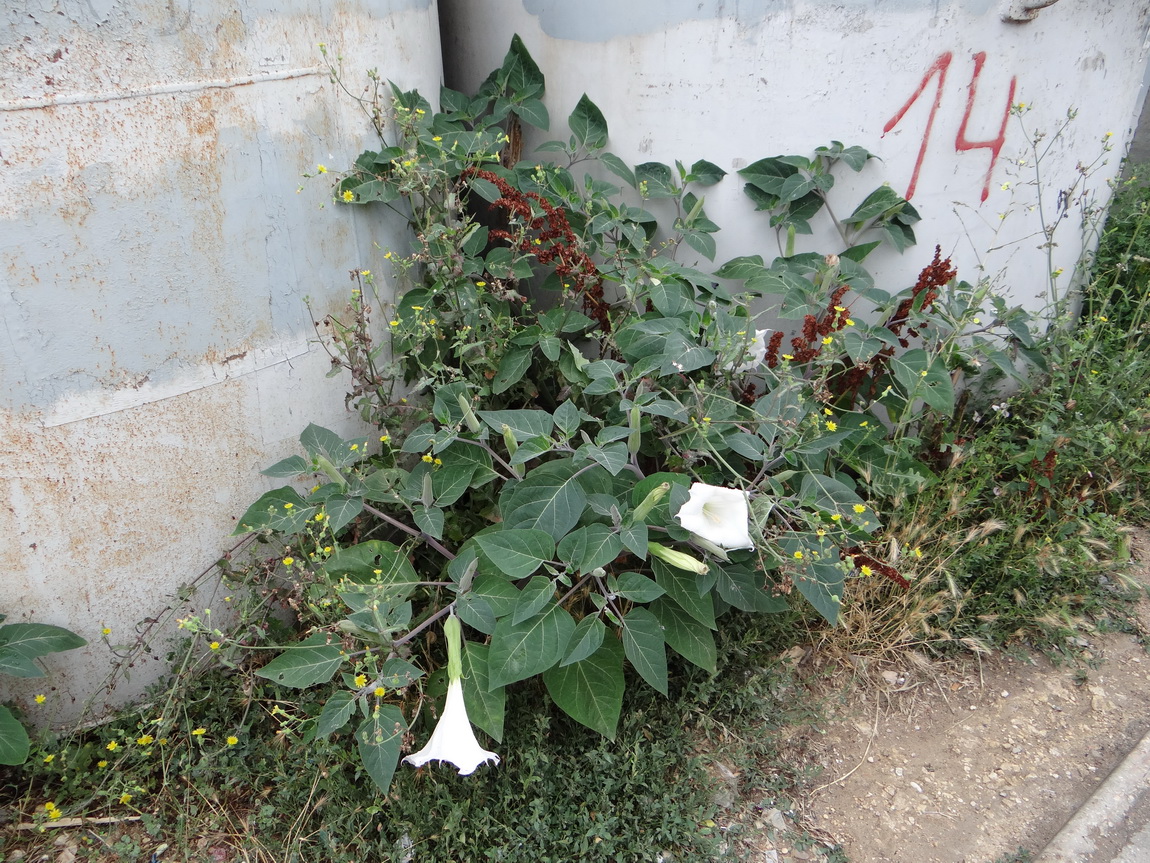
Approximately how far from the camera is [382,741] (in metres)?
1.79

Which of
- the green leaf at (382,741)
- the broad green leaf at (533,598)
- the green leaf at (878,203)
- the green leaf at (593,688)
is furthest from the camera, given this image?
the green leaf at (878,203)

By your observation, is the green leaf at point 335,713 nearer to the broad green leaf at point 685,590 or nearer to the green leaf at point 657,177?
the broad green leaf at point 685,590

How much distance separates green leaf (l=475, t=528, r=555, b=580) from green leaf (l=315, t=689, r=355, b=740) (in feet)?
1.51

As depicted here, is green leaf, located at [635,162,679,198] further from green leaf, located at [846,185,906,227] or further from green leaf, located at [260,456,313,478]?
green leaf, located at [260,456,313,478]

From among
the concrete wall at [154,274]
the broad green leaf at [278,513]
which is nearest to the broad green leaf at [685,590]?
the broad green leaf at [278,513]

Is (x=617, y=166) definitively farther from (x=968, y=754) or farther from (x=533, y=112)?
(x=968, y=754)

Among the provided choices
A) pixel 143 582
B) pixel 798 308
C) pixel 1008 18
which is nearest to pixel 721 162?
pixel 798 308

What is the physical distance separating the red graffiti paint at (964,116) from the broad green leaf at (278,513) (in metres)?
2.21

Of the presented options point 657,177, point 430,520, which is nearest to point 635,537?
point 430,520

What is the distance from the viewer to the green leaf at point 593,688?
200 centimetres

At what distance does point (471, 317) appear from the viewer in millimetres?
2465

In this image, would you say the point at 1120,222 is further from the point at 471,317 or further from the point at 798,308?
the point at 471,317

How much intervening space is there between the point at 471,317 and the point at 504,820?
1.41 meters

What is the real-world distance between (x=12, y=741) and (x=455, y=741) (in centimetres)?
115
